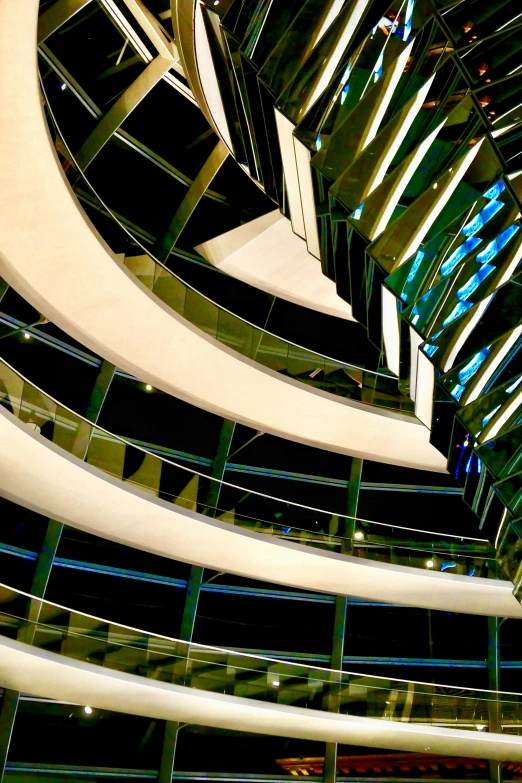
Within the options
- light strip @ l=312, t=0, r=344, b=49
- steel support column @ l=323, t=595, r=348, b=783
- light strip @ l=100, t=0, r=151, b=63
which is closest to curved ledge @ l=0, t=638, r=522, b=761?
steel support column @ l=323, t=595, r=348, b=783

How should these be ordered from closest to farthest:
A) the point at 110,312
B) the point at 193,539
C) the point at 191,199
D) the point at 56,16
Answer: the point at 56,16 < the point at 110,312 < the point at 193,539 < the point at 191,199

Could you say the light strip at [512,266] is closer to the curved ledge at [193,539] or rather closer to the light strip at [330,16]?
the light strip at [330,16]

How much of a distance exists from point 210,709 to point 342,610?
5263mm

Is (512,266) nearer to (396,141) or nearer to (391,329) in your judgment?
(396,141)

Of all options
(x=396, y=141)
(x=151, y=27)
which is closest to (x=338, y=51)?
(x=396, y=141)

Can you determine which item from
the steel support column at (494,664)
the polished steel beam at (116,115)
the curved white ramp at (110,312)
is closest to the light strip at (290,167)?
the curved white ramp at (110,312)

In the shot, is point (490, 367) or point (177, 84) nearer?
point (490, 367)

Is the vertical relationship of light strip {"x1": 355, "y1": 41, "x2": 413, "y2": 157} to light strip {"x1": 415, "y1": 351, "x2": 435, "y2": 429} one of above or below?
above

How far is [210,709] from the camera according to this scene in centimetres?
1583

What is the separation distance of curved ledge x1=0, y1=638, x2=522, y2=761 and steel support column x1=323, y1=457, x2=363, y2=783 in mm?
1467

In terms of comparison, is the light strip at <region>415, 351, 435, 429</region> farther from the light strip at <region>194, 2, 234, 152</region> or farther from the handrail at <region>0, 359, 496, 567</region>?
the handrail at <region>0, 359, 496, 567</region>

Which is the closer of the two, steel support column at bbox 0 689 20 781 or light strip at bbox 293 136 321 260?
light strip at bbox 293 136 321 260

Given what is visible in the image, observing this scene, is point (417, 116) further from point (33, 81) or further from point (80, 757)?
point (80, 757)

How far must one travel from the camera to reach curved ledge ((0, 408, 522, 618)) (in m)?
13.0
